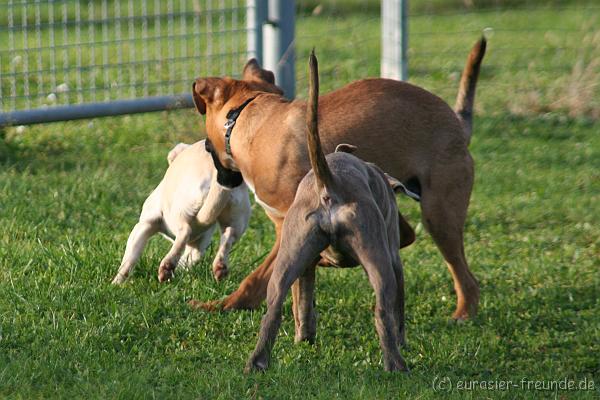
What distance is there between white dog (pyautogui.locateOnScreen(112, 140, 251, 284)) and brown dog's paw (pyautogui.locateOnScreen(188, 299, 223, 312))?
12.3 inches

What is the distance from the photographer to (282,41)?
8.82m

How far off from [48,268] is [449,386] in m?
2.27

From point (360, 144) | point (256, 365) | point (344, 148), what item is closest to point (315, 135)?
point (344, 148)

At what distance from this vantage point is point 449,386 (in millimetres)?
4785

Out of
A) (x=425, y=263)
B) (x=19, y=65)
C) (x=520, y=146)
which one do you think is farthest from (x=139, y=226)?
(x=520, y=146)

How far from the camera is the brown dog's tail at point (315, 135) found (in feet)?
14.5

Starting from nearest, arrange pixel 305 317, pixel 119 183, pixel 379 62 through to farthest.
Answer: pixel 305 317 → pixel 119 183 → pixel 379 62

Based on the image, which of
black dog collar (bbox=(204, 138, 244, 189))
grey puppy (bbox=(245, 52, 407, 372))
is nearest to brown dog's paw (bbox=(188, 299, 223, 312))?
black dog collar (bbox=(204, 138, 244, 189))

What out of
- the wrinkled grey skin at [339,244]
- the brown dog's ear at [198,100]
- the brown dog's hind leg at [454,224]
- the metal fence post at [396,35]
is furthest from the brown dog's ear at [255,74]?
the metal fence post at [396,35]

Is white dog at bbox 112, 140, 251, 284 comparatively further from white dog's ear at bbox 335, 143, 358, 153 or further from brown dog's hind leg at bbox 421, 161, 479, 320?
brown dog's hind leg at bbox 421, 161, 479, 320

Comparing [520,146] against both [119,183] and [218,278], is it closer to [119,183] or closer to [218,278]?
[119,183]

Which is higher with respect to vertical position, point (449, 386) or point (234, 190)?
point (234, 190)

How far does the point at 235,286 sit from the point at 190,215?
17.4 inches

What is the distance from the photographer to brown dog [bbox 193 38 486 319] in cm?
570
